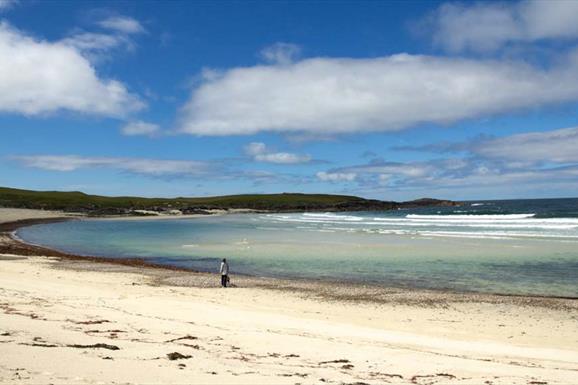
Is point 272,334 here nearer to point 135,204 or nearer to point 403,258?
point 403,258

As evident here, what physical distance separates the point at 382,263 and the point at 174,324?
20.2 meters

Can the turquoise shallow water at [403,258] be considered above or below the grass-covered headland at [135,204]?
below

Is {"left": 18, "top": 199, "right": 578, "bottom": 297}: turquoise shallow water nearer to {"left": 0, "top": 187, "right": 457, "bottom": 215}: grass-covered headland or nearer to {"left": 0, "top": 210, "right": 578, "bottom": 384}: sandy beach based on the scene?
{"left": 0, "top": 210, "right": 578, "bottom": 384}: sandy beach

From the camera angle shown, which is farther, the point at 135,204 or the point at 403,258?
the point at 135,204

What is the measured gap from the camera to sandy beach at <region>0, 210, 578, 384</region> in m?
7.78

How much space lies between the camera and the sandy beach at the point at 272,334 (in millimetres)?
7783

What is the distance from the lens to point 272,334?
11.8 meters

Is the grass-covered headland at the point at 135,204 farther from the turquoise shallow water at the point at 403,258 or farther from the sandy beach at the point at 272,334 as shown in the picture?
the sandy beach at the point at 272,334

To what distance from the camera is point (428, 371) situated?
28.5ft

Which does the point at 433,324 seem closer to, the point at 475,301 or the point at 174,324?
the point at 475,301

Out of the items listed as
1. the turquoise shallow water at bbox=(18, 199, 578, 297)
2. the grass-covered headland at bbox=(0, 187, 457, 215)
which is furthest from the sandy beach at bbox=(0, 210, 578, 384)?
the grass-covered headland at bbox=(0, 187, 457, 215)

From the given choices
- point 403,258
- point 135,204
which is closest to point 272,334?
point 403,258

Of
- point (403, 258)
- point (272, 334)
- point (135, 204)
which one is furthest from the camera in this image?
point (135, 204)

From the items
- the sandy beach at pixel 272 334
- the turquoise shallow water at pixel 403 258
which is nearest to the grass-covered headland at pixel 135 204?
the turquoise shallow water at pixel 403 258
